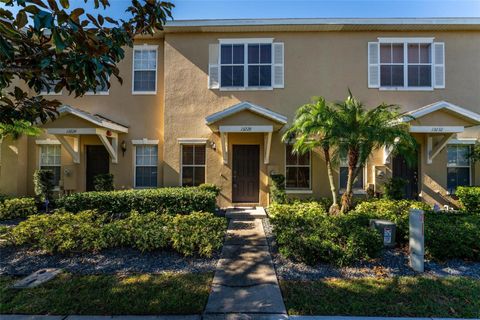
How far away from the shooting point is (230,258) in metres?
5.04

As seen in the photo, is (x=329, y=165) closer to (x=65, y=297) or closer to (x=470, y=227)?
(x=470, y=227)

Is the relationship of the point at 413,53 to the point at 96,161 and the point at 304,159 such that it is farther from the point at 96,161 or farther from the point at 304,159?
the point at 96,161

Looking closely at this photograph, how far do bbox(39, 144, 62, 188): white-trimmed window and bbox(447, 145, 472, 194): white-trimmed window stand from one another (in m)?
16.2

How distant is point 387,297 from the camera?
365cm

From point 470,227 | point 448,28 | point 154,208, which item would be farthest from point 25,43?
point 448,28

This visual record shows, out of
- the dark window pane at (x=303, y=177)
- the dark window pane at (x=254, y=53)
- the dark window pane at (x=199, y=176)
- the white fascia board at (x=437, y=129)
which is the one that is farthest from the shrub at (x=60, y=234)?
the white fascia board at (x=437, y=129)

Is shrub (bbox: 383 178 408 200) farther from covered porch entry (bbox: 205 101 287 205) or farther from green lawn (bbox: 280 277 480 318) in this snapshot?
green lawn (bbox: 280 277 480 318)

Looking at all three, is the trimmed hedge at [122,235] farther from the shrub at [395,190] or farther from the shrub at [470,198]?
the shrub at [470,198]

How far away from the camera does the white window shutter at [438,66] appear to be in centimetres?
965

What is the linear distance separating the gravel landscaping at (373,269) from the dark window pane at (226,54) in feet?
25.9

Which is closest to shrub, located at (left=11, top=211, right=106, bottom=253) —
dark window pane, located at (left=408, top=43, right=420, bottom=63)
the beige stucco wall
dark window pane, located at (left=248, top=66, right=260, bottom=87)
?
the beige stucco wall

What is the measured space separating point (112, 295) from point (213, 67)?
28.2 feet

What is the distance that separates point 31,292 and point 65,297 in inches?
26.5

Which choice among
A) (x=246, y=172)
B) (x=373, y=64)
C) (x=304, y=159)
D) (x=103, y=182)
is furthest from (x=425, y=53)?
(x=103, y=182)
